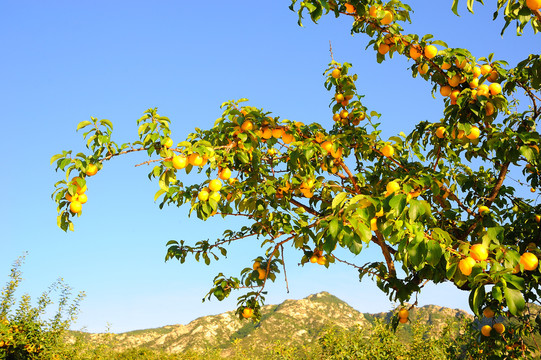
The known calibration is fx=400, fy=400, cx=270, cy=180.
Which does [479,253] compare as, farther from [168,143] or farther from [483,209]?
[168,143]

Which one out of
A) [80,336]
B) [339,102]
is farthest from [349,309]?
[339,102]

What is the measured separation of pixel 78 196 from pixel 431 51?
2736 mm

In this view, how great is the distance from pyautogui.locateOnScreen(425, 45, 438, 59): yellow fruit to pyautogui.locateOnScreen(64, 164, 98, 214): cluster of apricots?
2.54 meters

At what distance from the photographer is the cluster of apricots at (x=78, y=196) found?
2514 mm

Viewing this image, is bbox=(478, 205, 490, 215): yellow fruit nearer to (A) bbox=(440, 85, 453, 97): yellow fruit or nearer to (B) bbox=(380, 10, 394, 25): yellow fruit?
(A) bbox=(440, 85, 453, 97): yellow fruit

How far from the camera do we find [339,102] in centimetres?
380

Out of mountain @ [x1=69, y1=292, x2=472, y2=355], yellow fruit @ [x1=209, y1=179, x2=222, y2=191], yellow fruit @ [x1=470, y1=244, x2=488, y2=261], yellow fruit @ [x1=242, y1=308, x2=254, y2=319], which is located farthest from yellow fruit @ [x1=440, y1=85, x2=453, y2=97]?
mountain @ [x1=69, y1=292, x2=472, y2=355]

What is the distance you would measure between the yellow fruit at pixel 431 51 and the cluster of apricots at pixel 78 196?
2.54 metres

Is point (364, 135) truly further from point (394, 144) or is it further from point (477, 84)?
point (477, 84)

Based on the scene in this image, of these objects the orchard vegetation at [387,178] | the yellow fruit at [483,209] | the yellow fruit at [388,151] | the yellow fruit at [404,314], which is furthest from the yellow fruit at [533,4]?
the yellow fruit at [404,314]

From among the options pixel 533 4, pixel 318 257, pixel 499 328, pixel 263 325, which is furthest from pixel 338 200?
pixel 263 325

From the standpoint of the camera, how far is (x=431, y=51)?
3.07 m

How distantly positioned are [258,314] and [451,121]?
7.90 ft

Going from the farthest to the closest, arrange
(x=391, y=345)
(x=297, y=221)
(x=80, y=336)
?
(x=80, y=336)
(x=391, y=345)
(x=297, y=221)
